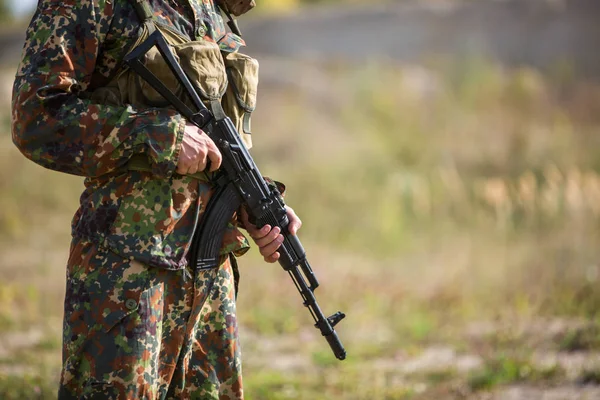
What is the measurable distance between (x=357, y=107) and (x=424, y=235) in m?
4.37

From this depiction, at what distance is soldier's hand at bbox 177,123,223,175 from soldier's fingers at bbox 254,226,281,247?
310 millimetres

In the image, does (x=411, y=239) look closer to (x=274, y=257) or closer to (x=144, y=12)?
(x=274, y=257)

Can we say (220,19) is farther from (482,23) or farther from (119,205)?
(482,23)

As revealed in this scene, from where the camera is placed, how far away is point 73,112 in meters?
1.87

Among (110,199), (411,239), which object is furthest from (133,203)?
(411,239)

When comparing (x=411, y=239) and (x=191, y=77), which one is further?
(x=411, y=239)

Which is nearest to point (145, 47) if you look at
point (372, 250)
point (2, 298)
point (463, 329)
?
point (463, 329)

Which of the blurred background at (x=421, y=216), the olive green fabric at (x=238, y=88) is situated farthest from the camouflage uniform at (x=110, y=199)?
the blurred background at (x=421, y=216)

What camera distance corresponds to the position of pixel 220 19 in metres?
2.30

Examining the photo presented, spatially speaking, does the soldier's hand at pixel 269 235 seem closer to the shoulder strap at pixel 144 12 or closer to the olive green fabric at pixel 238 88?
the olive green fabric at pixel 238 88

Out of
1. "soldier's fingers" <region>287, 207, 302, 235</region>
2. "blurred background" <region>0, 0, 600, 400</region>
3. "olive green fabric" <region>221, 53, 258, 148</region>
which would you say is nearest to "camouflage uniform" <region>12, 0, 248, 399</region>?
"olive green fabric" <region>221, 53, 258, 148</region>

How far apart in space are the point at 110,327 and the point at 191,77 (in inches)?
27.4

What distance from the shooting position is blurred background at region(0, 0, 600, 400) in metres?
4.46

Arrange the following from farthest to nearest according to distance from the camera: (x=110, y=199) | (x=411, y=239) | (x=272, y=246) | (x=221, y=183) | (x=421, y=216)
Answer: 1. (x=421, y=216)
2. (x=411, y=239)
3. (x=272, y=246)
4. (x=221, y=183)
5. (x=110, y=199)
